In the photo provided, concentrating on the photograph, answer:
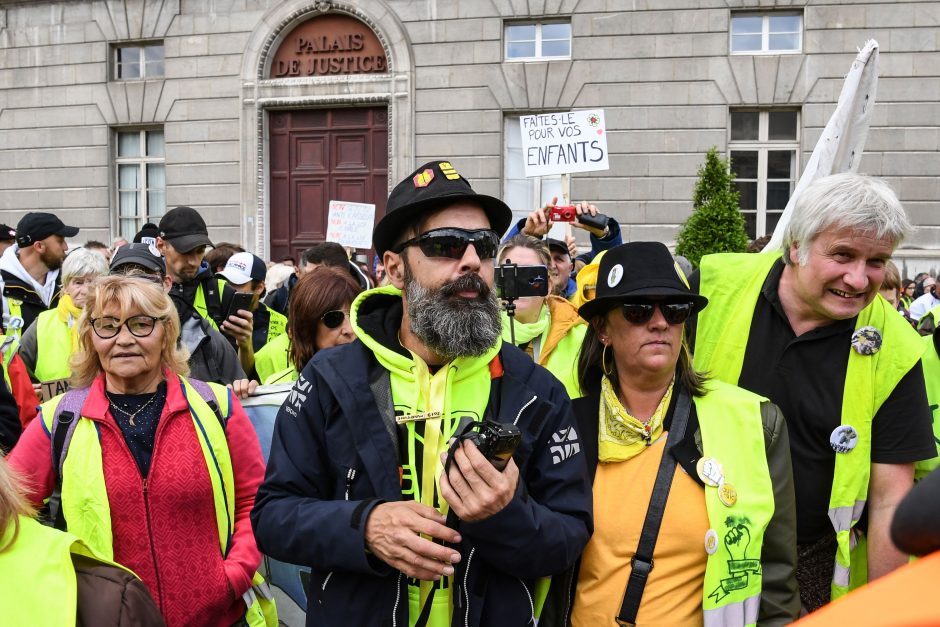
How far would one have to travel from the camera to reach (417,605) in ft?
6.98

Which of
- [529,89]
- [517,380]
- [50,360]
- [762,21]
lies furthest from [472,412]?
[762,21]

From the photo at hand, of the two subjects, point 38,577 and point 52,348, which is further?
point 52,348

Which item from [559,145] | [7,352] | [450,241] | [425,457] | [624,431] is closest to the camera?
[425,457]

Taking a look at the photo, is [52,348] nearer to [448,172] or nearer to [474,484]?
[448,172]

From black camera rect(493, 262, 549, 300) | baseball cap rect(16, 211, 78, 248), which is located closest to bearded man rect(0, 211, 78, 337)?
baseball cap rect(16, 211, 78, 248)

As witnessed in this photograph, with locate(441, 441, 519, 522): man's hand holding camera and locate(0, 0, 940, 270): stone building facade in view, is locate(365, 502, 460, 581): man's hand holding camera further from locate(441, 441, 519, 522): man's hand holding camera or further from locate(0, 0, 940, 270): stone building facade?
locate(0, 0, 940, 270): stone building facade

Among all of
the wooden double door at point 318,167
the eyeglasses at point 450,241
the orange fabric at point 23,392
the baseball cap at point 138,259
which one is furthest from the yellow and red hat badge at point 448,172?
the wooden double door at point 318,167

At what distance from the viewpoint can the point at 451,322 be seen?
7.29ft

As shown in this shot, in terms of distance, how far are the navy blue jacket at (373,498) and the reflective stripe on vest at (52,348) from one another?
291cm

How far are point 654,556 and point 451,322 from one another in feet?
3.04

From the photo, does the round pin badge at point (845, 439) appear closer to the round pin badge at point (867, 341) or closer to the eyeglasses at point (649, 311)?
the round pin badge at point (867, 341)

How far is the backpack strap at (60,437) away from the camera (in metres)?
2.79

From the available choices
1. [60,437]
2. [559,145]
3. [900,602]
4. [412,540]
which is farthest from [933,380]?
[559,145]

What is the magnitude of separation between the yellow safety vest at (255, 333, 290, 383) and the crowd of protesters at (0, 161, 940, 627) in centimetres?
163
